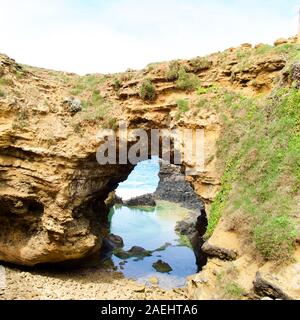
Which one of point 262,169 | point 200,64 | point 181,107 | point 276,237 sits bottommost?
point 276,237

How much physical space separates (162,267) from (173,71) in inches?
414

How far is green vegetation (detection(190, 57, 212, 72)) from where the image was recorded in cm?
1682

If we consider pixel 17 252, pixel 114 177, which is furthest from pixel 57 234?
pixel 114 177

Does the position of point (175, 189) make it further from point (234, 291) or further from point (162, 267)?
point (234, 291)

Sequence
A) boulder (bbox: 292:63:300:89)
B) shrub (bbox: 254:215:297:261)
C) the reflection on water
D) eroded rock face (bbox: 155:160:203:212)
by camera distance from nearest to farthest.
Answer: shrub (bbox: 254:215:297:261) → boulder (bbox: 292:63:300:89) → the reflection on water → eroded rock face (bbox: 155:160:203:212)

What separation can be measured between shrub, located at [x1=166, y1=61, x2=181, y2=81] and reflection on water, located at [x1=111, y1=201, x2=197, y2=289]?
9.87m

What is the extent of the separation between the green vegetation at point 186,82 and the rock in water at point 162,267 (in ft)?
31.7

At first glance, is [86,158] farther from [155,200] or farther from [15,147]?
[155,200]

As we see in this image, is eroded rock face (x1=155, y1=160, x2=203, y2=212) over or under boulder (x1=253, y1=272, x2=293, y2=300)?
under

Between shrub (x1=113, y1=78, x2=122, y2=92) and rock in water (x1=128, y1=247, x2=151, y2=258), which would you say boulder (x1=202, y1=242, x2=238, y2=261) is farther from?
rock in water (x1=128, y1=247, x2=151, y2=258)

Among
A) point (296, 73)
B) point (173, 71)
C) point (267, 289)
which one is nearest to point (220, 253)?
point (267, 289)

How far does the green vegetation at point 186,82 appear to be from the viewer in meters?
16.5

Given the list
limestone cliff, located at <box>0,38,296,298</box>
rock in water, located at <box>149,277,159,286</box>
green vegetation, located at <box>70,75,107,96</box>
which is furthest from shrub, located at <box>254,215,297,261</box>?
green vegetation, located at <box>70,75,107,96</box>

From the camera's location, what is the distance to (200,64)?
1686 cm
